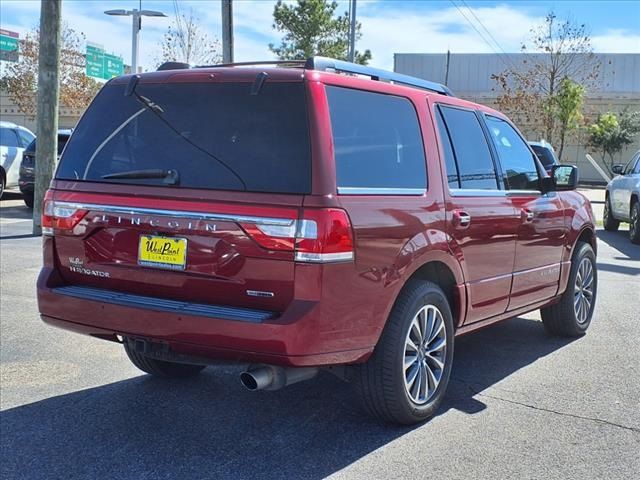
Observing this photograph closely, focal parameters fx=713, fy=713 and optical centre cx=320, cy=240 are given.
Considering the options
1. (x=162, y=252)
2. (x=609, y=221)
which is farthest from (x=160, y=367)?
(x=609, y=221)

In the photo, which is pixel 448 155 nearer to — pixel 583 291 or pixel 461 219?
pixel 461 219

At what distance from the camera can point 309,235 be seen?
3434 millimetres

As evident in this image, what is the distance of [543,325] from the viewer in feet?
22.2

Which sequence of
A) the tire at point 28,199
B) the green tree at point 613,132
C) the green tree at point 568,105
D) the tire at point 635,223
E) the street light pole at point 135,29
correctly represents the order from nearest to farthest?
1. the tire at point 635,223
2. the tire at point 28,199
3. the street light pole at point 135,29
4. the green tree at point 568,105
5. the green tree at point 613,132

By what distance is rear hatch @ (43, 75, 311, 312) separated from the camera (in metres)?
3.53

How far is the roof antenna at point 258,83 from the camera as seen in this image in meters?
3.72

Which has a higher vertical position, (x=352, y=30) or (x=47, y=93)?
(x=352, y=30)

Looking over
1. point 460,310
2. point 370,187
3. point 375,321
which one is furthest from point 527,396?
point 370,187

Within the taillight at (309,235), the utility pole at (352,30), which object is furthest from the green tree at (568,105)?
the taillight at (309,235)

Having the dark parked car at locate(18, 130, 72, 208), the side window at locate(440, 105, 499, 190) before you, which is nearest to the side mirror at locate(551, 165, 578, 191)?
the side window at locate(440, 105, 499, 190)

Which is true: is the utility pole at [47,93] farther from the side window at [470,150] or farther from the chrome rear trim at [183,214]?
the side window at [470,150]

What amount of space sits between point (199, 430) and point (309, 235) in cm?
153

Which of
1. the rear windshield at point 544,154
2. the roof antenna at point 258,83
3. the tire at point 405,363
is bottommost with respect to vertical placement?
the tire at point 405,363

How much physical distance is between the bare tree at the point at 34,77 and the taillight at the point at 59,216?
115ft
